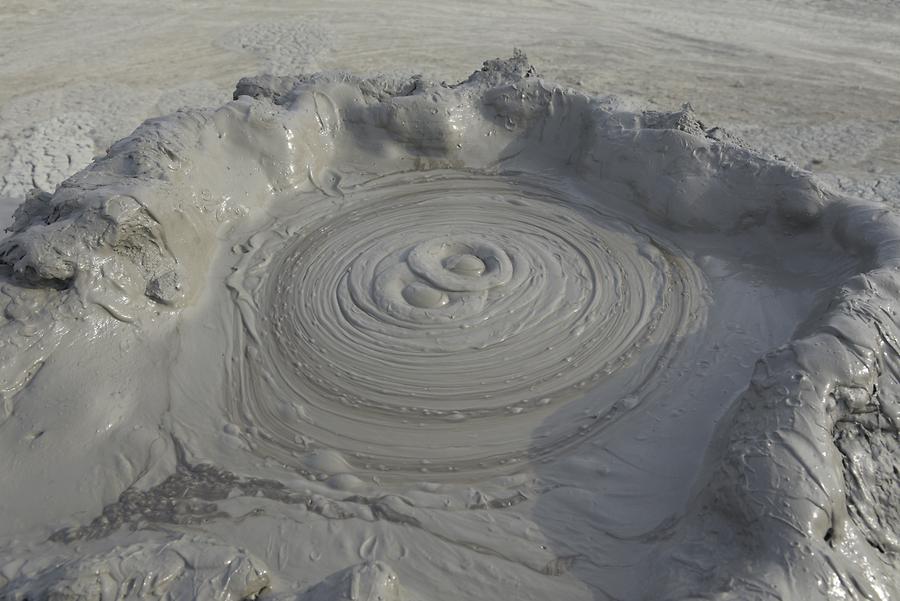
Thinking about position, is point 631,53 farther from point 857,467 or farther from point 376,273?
point 857,467

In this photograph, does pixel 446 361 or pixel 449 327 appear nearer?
pixel 446 361

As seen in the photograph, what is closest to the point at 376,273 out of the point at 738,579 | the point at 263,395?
the point at 263,395

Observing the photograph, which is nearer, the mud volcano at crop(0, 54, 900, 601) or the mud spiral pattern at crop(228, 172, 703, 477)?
the mud volcano at crop(0, 54, 900, 601)

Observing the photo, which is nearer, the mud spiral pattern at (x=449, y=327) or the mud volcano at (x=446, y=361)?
the mud volcano at (x=446, y=361)
